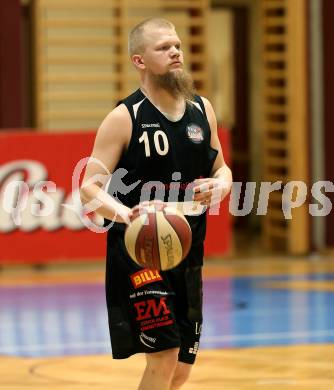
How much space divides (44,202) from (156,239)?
22.5 ft

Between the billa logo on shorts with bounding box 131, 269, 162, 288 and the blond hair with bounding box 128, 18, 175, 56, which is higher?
the blond hair with bounding box 128, 18, 175, 56

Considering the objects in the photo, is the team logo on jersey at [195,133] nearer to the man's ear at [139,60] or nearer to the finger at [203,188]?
the finger at [203,188]

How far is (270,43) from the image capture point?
14.4 meters

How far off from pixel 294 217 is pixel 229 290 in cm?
275

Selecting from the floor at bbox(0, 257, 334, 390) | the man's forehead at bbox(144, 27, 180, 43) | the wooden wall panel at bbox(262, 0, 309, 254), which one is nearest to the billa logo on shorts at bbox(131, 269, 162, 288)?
the man's forehead at bbox(144, 27, 180, 43)

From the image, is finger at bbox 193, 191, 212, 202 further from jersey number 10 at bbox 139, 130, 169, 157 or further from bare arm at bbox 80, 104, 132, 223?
bare arm at bbox 80, 104, 132, 223

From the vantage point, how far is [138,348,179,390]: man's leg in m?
5.32

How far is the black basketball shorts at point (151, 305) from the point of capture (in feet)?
17.6

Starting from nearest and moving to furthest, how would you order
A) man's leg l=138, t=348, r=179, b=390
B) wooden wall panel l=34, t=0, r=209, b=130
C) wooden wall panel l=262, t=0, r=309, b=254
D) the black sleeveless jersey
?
man's leg l=138, t=348, r=179, b=390
the black sleeveless jersey
wooden wall panel l=34, t=0, r=209, b=130
wooden wall panel l=262, t=0, r=309, b=254

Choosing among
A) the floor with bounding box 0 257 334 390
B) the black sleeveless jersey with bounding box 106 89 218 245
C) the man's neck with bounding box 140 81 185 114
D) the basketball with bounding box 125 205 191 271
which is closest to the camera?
the basketball with bounding box 125 205 191 271

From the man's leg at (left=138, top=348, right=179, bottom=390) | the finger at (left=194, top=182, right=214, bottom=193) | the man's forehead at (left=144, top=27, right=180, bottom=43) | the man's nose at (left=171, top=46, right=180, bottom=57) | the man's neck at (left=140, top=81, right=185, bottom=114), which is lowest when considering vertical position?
the man's leg at (left=138, top=348, right=179, bottom=390)

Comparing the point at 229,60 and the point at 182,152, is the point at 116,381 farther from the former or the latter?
the point at 229,60

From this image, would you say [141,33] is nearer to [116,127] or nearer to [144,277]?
[116,127]

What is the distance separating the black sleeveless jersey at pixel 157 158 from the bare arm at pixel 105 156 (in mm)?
50
